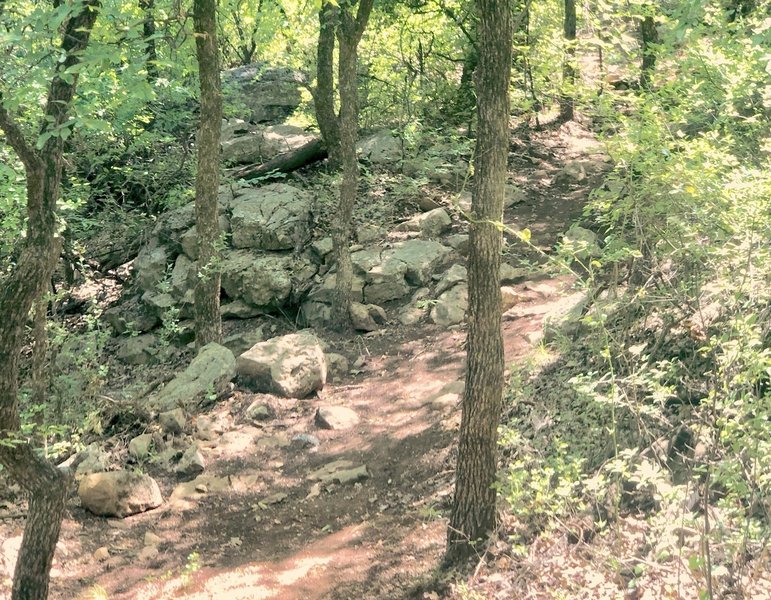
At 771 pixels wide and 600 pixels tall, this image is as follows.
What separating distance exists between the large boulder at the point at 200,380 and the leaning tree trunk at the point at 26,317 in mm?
3979

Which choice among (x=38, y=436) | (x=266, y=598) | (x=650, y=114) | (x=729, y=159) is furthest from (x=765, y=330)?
(x=38, y=436)

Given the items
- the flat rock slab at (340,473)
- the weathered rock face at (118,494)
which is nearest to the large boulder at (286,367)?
the flat rock slab at (340,473)

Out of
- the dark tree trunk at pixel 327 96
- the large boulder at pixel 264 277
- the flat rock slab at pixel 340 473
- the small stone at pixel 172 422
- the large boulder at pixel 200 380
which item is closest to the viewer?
the flat rock slab at pixel 340 473

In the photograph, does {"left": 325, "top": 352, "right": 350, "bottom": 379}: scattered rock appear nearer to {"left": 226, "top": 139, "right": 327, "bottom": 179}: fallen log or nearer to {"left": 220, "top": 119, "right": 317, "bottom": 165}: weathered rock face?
{"left": 226, "top": 139, "right": 327, "bottom": 179}: fallen log

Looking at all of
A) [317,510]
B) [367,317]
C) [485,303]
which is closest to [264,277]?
[367,317]

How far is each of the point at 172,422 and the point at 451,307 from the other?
419cm

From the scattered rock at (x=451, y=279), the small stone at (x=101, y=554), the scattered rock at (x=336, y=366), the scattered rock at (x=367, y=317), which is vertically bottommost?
the small stone at (x=101, y=554)

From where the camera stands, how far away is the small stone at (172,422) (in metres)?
8.70

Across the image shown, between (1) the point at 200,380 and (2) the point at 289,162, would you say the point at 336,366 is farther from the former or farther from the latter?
(2) the point at 289,162

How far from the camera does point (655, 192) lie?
620 cm

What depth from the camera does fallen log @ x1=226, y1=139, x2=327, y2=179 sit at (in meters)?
13.9

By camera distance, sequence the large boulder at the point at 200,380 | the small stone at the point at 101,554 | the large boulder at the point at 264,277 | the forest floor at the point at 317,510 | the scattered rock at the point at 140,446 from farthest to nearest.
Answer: the large boulder at the point at 264,277 → the large boulder at the point at 200,380 → the scattered rock at the point at 140,446 → the small stone at the point at 101,554 → the forest floor at the point at 317,510

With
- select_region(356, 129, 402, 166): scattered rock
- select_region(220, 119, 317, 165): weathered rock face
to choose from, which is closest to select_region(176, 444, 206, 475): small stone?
select_region(356, 129, 402, 166): scattered rock

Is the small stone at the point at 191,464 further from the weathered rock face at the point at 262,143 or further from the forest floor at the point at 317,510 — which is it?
the weathered rock face at the point at 262,143
